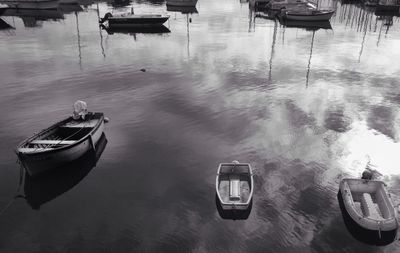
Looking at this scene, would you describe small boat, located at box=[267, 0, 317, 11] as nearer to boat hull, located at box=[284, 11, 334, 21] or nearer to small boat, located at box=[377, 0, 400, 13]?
boat hull, located at box=[284, 11, 334, 21]

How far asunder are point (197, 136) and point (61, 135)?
1341 centimetres

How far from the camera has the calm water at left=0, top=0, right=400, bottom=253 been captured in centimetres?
2214

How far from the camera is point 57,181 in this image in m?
27.6

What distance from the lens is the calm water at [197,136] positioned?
72.6ft

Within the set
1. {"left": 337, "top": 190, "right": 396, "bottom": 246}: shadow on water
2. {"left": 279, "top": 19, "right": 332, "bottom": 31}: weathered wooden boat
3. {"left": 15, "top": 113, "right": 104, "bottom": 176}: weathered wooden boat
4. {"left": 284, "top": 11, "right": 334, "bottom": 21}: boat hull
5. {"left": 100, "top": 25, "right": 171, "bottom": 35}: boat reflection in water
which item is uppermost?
{"left": 284, "top": 11, "right": 334, "bottom": 21}: boat hull

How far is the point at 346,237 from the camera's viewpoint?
21828 mm

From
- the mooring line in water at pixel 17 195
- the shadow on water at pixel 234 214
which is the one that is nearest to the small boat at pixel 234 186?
the shadow on water at pixel 234 214

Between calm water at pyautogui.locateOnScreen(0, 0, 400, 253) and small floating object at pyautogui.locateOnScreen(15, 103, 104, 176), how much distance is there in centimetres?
172

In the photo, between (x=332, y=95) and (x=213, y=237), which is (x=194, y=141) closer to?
(x=213, y=237)

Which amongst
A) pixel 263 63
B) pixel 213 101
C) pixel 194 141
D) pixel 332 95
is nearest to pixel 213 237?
pixel 194 141

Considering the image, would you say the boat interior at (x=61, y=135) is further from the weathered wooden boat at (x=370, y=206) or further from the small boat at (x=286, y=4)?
the small boat at (x=286, y=4)

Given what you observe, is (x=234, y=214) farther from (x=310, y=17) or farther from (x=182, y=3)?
(x=182, y=3)

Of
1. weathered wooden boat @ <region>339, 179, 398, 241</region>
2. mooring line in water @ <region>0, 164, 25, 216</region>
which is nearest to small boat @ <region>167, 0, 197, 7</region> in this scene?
mooring line in water @ <region>0, 164, 25, 216</region>

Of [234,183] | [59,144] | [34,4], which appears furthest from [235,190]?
[34,4]
